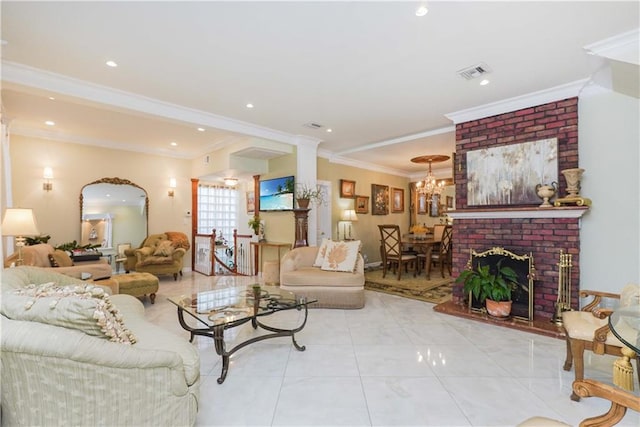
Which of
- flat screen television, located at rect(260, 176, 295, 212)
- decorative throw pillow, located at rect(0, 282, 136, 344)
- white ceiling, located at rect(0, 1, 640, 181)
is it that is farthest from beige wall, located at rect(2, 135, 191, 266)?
decorative throw pillow, located at rect(0, 282, 136, 344)

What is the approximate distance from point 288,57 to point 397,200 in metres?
6.35

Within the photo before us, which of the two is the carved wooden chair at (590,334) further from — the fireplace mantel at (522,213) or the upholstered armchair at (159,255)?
the upholstered armchair at (159,255)

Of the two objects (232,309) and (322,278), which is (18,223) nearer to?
(232,309)

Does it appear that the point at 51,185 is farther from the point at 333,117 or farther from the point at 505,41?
the point at 505,41

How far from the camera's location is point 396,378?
7.25ft

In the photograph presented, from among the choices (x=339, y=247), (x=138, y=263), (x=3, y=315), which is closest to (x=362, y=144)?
(x=339, y=247)

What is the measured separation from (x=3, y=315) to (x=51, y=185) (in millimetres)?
5280

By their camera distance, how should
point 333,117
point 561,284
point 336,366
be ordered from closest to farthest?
point 336,366
point 561,284
point 333,117

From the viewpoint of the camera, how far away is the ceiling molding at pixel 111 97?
2.94m

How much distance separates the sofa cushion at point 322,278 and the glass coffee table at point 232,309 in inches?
31.5

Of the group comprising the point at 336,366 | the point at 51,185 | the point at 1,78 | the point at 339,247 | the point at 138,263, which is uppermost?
the point at 1,78

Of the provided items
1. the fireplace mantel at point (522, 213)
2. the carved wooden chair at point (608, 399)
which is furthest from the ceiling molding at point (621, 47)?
the carved wooden chair at point (608, 399)

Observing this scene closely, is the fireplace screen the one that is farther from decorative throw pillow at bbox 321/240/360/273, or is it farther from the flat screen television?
the flat screen television

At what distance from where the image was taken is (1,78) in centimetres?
288
